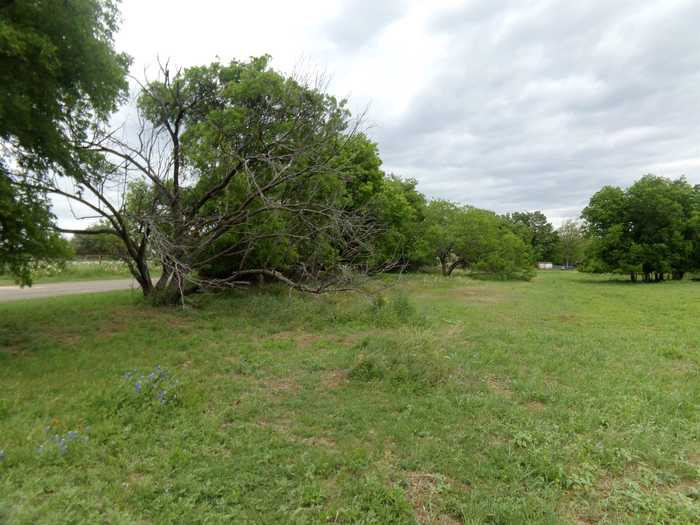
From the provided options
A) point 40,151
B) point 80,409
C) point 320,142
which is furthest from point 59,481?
point 320,142

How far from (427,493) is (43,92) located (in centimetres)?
764

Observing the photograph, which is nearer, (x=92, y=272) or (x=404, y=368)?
(x=404, y=368)

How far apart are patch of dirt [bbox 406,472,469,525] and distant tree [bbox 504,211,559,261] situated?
222 feet

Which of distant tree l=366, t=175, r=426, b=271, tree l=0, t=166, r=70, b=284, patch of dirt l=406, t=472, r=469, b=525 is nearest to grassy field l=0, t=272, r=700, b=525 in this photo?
patch of dirt l=406, t=472, r=469, b=525

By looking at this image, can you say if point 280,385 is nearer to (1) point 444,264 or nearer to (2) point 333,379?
(2) point 333,379

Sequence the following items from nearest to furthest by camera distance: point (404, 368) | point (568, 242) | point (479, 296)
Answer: point (404, 368) < point (479, 296) < point (568, 242)

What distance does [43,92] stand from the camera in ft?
18.1

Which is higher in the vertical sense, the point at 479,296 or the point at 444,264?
the point at 444,264

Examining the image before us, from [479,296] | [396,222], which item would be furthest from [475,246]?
[479,296]

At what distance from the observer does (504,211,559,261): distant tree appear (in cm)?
6641

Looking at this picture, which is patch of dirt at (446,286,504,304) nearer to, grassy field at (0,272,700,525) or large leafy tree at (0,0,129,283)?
grassy field at (0,272,700,525)

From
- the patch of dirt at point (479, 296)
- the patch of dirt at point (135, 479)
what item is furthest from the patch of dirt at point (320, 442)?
the patch of dirt at point (479, 296)

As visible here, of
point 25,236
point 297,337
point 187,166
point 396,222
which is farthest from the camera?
point 396,222

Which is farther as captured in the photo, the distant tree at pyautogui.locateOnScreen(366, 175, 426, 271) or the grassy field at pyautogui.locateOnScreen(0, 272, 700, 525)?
the distant tree at pyautogui.locateOnScreen(366, 175, 426, 271)
